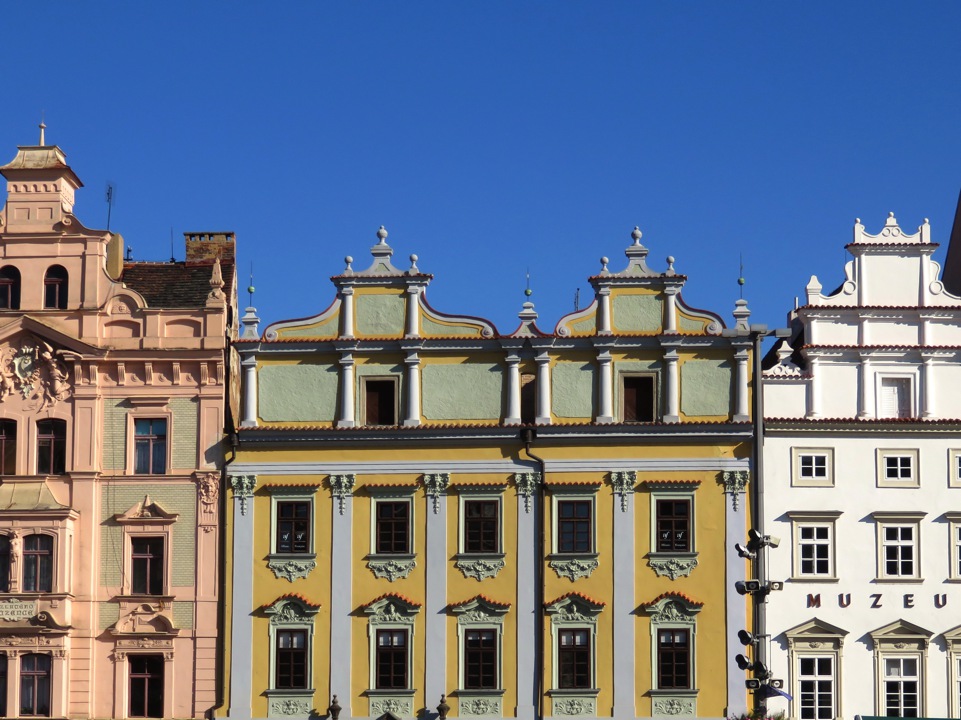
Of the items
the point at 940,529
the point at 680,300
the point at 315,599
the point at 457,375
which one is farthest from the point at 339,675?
the point at 940,529

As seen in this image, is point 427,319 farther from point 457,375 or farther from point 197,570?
point 197,570

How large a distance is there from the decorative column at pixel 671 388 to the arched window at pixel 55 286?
19311mm

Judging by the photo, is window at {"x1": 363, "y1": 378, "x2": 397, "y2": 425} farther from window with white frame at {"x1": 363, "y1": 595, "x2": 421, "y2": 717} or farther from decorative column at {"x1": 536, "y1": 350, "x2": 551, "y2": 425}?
window with white frame at {"x1": 363, "y1": 595, "x2": 421, "y2": 717}

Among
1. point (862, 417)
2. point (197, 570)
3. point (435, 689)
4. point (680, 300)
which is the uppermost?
point (680, 300)

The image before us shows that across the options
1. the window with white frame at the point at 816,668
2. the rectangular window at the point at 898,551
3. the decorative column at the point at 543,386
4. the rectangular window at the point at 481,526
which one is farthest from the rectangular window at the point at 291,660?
the rectangular window at the point at 898,551

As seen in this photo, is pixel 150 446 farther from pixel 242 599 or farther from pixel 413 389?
pixel 413 389

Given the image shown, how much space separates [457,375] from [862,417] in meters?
12.7

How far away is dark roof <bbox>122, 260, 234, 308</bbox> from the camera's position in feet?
180

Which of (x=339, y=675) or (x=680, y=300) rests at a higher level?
(x=680, y=300)

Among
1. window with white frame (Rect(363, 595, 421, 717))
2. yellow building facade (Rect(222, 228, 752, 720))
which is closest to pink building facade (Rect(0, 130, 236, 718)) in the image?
yellow building facade (Rect(222, 228, 752, 720))

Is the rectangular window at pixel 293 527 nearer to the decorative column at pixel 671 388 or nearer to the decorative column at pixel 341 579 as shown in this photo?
the decorative column at pixel 341 579

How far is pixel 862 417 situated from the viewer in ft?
173

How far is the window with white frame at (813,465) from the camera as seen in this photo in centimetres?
5225

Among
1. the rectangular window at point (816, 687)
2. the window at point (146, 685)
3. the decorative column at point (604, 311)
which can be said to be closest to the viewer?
the rectangular window at point (816, 687)
